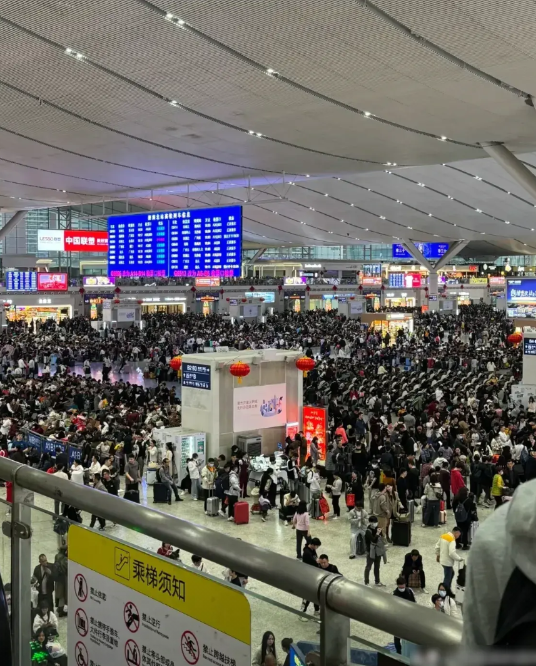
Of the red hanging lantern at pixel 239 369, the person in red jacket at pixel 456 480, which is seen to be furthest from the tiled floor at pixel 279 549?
the red hanging lantern at pixel 239 369

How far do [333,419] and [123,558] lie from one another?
1743cm

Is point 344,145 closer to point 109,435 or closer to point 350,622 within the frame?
point 109,435

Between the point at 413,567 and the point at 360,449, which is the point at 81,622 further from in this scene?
the point at 360,449

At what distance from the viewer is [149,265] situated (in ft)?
78.8

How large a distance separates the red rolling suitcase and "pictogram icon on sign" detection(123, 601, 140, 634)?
1070cm

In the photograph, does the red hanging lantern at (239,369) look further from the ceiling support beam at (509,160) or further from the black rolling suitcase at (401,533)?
the ceiling support beam at (509,160)

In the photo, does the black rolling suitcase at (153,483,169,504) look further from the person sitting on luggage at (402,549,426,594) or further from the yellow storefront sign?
the yellow storefront sign

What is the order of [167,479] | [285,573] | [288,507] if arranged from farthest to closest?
1. [167,479]
2. [288,507]
3. [285,573]

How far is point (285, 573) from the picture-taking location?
1585mm

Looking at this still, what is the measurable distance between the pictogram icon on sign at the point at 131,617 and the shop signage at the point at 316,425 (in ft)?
46.7

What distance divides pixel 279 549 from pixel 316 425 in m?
5.72

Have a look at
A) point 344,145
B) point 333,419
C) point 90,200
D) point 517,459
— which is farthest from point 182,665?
point 90,200

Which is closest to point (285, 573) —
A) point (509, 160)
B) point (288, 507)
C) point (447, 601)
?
point (447, 601)

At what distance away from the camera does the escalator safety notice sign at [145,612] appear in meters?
1.76
